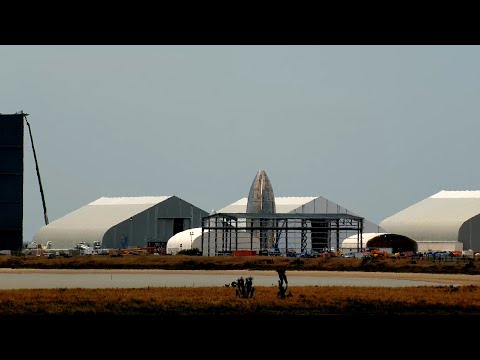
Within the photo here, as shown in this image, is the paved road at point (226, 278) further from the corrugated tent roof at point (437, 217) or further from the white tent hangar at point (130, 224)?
the corrugated tent roof at point (437, 217)

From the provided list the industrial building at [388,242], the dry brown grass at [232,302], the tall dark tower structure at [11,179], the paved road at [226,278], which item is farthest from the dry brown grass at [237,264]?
the dry brown grass at [232,302]

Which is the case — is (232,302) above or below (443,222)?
below

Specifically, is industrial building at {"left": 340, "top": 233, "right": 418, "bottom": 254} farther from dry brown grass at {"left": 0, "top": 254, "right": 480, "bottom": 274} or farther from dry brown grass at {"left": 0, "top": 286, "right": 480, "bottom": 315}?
dry brown grass at {"left": 0, "top": 286, "right": 480, "bottom": 315}

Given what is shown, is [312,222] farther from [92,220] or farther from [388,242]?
[92,220]

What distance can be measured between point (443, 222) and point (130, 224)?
4611cm

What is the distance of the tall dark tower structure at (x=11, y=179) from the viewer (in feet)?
428

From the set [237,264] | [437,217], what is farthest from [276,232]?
[237,264]

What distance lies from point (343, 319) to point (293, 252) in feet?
339

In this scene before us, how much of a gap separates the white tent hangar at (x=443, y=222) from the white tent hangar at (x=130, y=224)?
103 feet

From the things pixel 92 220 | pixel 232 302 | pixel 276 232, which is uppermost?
pixel 92 220

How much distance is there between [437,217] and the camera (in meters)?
158

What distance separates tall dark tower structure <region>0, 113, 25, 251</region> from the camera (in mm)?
130500

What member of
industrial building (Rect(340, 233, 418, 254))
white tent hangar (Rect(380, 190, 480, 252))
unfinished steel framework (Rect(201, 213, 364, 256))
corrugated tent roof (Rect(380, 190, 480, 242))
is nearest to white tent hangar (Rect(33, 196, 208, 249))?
unfinished steel framework (Rect(201, 213, 364, 256))
